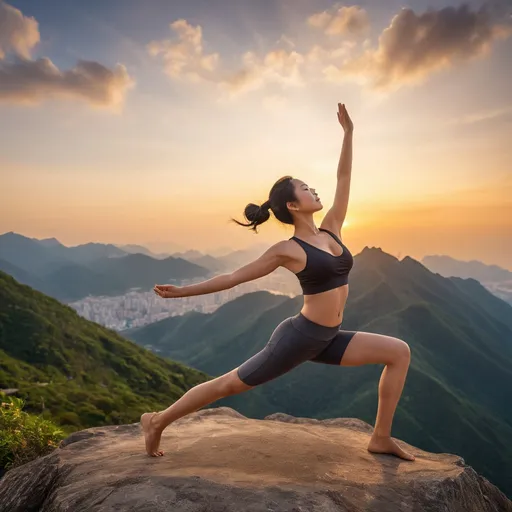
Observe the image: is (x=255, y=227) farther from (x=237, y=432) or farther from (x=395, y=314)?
(x=395, y=314)

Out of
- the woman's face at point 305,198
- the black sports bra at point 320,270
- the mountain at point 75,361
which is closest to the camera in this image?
the black sports bra at point 320,270

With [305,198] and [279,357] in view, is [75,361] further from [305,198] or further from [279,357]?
[305,198]

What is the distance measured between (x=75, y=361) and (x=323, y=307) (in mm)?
36237

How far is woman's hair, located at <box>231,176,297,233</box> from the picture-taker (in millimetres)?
4746

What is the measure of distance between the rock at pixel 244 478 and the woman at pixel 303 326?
0.50 metres

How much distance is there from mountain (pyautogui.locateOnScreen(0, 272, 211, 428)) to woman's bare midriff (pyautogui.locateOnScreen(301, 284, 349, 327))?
17.6m

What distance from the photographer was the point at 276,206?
4.81m

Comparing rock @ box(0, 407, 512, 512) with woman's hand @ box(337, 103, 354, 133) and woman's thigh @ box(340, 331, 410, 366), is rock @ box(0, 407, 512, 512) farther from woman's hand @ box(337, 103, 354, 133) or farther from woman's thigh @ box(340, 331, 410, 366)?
woman's hand @ box(337, 103, 354, 133)

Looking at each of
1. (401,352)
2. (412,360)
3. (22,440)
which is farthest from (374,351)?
(412,360)

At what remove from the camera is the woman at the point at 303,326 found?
448cm

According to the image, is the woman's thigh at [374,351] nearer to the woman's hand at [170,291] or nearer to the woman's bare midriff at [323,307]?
the woman's bare midriff at [323,307]

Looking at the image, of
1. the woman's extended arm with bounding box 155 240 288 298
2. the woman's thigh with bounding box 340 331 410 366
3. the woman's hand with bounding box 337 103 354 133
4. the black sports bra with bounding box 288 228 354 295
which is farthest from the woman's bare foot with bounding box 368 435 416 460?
the woman's hand with bounding box 337 103 354 133

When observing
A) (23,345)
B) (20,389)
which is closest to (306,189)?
(20,389)

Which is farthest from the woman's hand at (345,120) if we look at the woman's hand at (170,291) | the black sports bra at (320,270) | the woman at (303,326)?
the woman's hand at (170,291)
